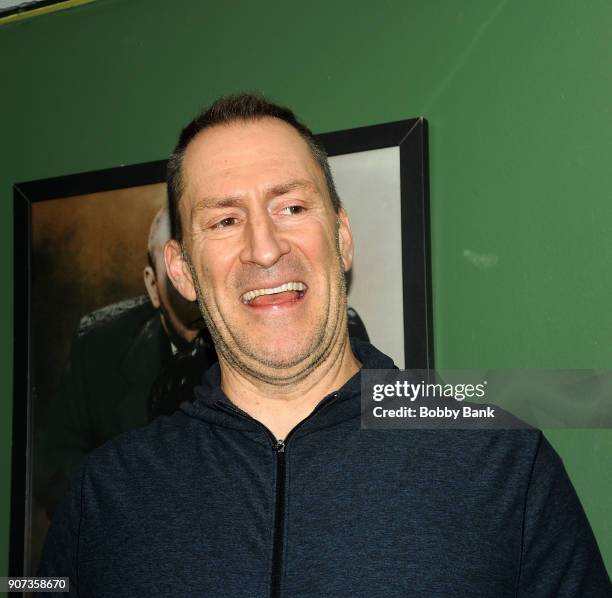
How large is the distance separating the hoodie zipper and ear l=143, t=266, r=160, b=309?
21.9 inches

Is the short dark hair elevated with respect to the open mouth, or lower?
elevated

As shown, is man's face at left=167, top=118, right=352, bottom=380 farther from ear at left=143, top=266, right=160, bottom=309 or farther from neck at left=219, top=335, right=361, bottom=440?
ear at left=143, top=266, right=160, bottom=309

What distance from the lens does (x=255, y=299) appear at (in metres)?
1.24

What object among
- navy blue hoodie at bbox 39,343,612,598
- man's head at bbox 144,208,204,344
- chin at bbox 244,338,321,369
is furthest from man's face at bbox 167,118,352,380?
man's head at bbox 144,208,204,344

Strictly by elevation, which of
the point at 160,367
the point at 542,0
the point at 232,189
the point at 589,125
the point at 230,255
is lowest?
the point at 160,367

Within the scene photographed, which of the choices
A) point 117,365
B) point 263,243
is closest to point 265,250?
point 263,243

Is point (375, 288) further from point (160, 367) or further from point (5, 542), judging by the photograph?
point (5, 542)

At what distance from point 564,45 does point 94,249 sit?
1097 millimetres

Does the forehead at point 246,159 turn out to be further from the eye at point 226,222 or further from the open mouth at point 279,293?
the open mouth at point 279,293

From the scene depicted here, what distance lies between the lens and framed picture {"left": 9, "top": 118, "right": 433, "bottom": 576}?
5.27ft

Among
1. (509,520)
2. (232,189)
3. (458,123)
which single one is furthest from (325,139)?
(509,520)

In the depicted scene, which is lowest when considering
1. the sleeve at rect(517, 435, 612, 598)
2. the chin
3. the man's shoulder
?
the sleeve at rect(517, 435, 612, 598)

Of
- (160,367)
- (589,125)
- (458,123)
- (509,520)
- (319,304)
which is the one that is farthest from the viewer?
(160,367)

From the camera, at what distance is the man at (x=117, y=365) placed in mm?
1749
